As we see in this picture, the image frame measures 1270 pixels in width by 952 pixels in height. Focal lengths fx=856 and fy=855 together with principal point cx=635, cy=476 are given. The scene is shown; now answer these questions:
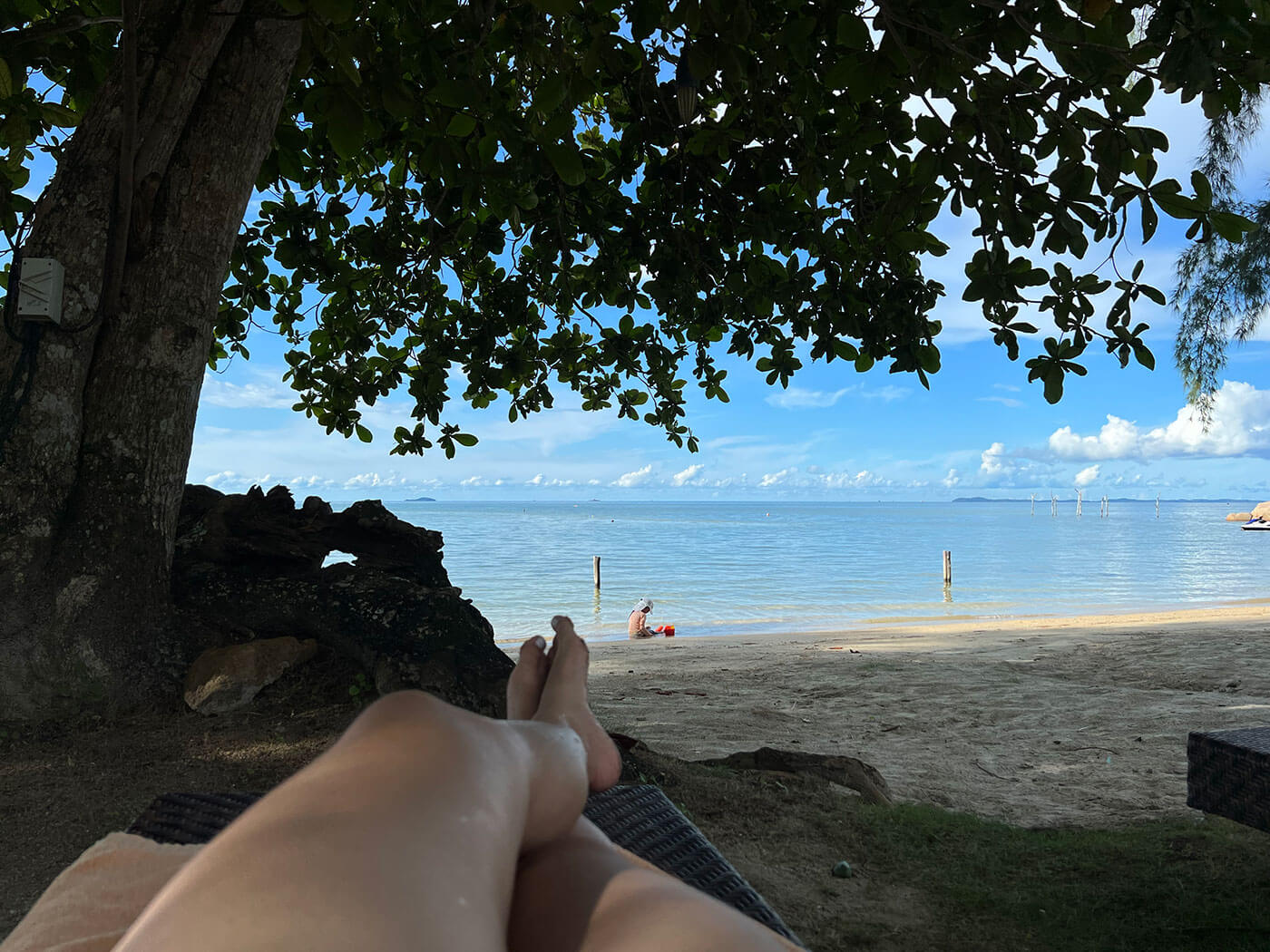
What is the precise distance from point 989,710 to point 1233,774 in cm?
376

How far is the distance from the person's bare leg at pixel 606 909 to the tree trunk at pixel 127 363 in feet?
7.84

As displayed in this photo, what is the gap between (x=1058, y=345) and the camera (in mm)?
2641

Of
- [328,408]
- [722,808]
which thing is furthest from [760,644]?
[722,808]

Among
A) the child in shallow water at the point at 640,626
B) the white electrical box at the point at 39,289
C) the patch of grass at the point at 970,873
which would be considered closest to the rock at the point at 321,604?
the patch of grass at the point at 970,873

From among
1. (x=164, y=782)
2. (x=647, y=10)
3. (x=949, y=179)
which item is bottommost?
(x=164, y=782)

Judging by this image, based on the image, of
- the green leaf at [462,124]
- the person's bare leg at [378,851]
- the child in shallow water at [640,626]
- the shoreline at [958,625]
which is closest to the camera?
the person's bare leg at [378,851]

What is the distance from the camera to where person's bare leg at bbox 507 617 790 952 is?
0.80m

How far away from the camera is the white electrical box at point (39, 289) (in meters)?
2.72

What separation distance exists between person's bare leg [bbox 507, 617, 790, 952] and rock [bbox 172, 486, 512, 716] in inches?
78.0

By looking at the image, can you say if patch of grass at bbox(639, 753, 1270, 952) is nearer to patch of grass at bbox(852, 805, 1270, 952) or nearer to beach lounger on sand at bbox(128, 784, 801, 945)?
patch of grass at bbox(852, 805, 1270, 952)

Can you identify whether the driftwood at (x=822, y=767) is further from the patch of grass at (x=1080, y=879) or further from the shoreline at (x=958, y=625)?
the shoreline at (x=958, y=625)

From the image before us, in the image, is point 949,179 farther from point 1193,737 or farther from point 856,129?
point 1193,737

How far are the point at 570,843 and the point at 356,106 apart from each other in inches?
77.0

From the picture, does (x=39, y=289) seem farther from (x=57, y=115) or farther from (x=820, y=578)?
(x=820, y=578)
